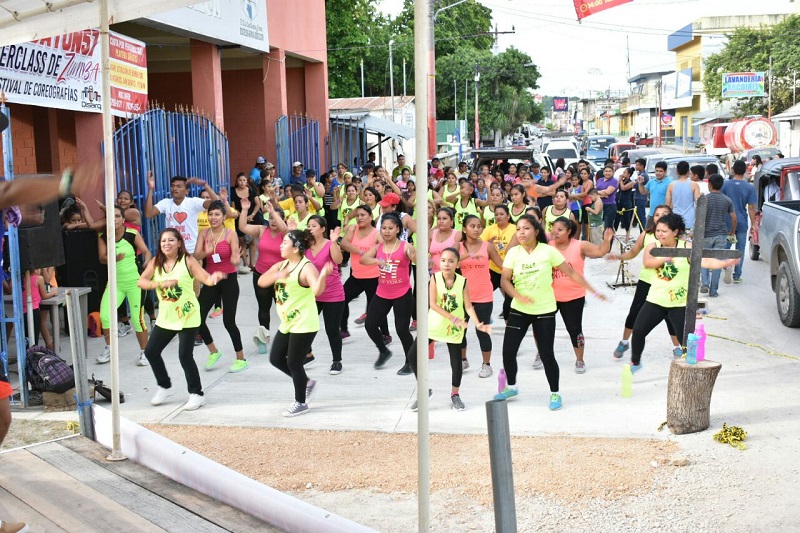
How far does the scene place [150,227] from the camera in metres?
12.1

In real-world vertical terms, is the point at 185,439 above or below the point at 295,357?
below

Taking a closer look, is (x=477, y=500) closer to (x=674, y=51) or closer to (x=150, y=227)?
(x=150, y=227)

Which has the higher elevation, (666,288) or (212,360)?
(666,288)

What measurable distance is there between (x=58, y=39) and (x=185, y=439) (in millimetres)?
5789

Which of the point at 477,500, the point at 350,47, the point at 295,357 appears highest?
the point at 350,47

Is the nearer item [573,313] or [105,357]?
[573,313]

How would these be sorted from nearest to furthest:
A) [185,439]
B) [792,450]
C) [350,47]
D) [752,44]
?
[792,450], [185,439], [350,47], [752,44]

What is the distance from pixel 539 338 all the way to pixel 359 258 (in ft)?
8.62

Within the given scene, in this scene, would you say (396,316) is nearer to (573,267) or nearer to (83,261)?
(573,267)

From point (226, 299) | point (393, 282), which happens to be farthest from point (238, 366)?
point (393, 282)

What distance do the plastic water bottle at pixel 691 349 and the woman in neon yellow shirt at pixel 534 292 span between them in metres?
1.16

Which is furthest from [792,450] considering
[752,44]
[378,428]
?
[752,44]

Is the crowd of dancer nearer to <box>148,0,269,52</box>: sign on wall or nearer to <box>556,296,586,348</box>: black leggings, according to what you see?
<box>556,296,586,348</box>: black leggings

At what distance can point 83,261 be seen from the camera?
1052cm
